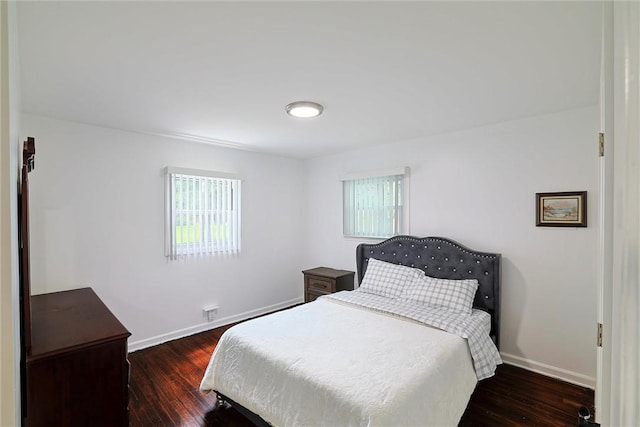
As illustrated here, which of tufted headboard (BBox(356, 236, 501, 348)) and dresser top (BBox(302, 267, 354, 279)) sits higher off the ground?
tufted headboard (BBox(356, 236, 501, 348))

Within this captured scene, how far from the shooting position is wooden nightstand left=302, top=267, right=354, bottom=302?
3873 mm

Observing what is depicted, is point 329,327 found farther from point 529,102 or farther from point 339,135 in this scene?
point 529,102

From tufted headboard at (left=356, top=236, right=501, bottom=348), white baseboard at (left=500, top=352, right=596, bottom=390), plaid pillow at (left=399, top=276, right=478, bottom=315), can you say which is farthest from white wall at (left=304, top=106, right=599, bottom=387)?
plaid pillow at (left=399, top=276, right=478, bottom=315)

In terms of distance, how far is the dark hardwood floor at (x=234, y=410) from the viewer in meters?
2.18

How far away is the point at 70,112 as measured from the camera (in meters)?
2.62

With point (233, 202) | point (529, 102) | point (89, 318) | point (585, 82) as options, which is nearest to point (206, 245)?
point (233, 202)

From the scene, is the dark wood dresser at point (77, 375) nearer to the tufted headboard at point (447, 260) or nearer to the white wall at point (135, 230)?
the white wall at point (135, 230)

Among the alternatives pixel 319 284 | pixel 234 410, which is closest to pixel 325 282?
pixel 319 284

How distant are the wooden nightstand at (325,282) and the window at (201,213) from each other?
1.09 m

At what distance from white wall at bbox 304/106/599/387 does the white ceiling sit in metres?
0.30

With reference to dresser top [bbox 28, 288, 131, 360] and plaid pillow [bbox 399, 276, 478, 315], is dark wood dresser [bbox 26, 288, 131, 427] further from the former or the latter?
plaid pillow [bbox 399, 276, 478, 315]

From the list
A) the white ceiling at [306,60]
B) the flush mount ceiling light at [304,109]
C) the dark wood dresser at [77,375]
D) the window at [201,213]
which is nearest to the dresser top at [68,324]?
the dark wood dresser at [77,375]

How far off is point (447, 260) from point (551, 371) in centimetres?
126

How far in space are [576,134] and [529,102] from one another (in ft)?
1.87
